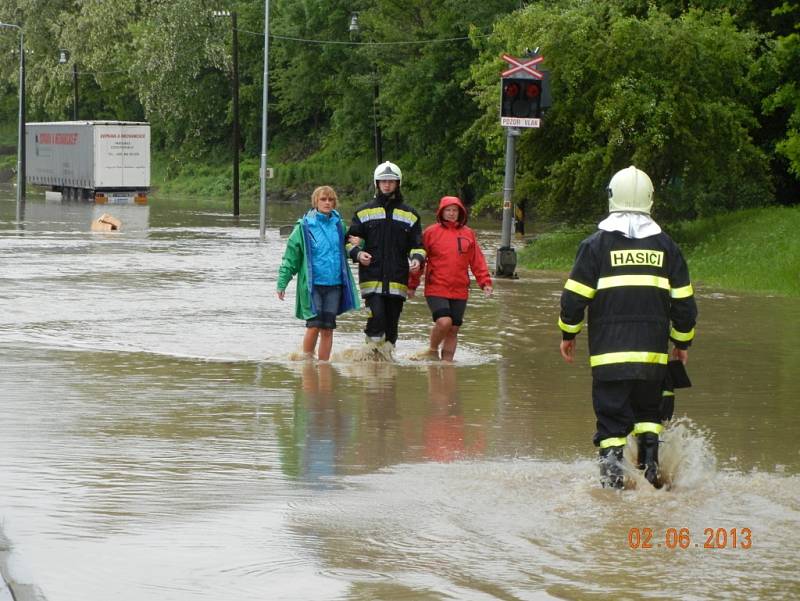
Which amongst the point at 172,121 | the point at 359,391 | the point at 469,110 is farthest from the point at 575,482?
the point at 172,121

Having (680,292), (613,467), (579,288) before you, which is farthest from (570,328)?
(613,467)

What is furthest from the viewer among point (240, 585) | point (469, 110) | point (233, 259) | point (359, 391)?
point (469, 110)

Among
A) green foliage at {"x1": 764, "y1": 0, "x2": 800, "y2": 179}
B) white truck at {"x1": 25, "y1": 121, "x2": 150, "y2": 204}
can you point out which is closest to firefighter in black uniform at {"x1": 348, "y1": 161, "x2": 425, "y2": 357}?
green foliage at {"x1": 764, "y1": 0, "x2": 800, "y2": 179}

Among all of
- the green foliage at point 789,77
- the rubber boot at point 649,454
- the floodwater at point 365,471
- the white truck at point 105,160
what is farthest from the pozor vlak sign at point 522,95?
the white truck at point 105,160

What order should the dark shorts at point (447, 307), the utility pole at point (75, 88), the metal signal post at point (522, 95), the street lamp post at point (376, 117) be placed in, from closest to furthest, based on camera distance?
the dark shorts at point (447, 307) < the metal signal post at point (522, 95) < the street lamp post at point (376, 117) < the utility pole at point (75, 88)

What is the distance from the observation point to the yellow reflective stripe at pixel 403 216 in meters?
13.0

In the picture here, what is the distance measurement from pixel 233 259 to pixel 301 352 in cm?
1433

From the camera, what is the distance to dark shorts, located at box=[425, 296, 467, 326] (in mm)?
13250

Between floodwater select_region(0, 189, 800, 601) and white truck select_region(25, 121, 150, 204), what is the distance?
4879cm

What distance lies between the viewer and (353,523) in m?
7.21

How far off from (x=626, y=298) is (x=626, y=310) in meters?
0.06

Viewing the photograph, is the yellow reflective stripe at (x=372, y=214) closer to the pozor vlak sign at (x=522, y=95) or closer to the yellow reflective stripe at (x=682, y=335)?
the yellow reflective stripe at (x=682, y=335)

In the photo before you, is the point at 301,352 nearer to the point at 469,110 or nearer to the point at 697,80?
the point at 697,80

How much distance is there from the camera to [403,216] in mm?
13055
